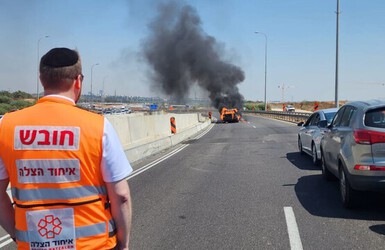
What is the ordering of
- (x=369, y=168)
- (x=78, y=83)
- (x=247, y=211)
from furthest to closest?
(x=247, y=211)
(x=369, y=168)
(x=78, y=83)

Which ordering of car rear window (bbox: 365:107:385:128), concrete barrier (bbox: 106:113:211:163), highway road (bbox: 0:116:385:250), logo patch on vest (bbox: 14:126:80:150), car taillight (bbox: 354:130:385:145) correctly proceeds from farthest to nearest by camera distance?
1. concrete barrier (bbox: 106:113:211:163)
2. car rear window (bbox: 365:107:385:128)
3. car taillight (bbox: 354:130:385:145)
4. highway road (bbox: 0:116:385:250)
5. logo patch on vest (bbox: 14:126:80:150)

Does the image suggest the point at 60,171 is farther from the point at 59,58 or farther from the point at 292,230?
the point at 292,230

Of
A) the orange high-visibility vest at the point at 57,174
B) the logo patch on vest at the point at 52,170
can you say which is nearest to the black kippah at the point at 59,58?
the orange high-visibility vest at the point at 57,174

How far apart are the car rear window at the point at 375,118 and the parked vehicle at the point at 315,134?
4049 mm

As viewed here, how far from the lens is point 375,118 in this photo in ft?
20.7

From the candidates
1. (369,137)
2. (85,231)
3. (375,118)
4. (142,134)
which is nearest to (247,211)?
(369,137)

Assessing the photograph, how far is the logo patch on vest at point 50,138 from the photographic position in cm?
218

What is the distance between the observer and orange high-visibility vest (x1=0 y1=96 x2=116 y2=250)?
2188mm

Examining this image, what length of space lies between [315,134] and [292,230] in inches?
248

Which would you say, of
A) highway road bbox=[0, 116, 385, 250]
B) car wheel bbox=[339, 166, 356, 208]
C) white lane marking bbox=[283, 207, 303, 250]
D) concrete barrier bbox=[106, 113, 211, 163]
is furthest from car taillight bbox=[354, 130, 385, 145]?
concrete barrier bbox=[106, 113, 211, 163]

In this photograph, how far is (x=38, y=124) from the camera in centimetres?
221

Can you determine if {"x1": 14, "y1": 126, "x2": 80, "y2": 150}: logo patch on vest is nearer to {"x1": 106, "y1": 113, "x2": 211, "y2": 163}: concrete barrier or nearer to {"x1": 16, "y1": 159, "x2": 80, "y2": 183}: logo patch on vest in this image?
{"x1": 16, "y1": 159, "x2": 80, "y2": 183}: logo patch on vest

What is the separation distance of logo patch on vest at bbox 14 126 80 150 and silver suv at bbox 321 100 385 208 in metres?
4.97

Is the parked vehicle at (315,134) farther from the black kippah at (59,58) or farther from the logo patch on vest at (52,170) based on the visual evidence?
the logo patch on vest at (52,170)
